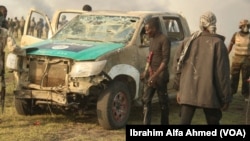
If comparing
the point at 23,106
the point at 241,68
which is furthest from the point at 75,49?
the point at 241,68

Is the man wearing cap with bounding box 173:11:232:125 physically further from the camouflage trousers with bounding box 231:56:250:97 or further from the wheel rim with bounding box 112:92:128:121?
the camouflage trousers with bounding box 231:56:250:97

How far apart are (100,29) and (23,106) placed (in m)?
1.91

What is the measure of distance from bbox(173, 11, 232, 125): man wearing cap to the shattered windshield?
300 cm

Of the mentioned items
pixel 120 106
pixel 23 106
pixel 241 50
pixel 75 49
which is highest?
pixel 75 49

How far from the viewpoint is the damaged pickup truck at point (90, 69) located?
24.2 ft

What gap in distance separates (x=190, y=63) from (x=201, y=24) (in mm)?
437

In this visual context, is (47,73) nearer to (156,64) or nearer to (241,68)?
(156,64)

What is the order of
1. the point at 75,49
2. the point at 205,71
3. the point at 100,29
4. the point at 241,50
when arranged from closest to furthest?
the point at 205,71, the point at 75,49, the point at 100,29, the point at 241,50

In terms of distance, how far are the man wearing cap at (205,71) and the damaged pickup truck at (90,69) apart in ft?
7.56

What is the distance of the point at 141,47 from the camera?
8242 millimetres

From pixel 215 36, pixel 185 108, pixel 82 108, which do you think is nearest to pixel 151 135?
pixel 185 108

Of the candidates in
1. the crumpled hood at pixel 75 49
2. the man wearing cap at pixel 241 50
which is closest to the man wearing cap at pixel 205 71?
the crumpled hood at pixel 75 49

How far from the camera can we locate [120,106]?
25.4 feet

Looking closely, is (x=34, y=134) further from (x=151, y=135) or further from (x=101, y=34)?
(x=151, y=135)
